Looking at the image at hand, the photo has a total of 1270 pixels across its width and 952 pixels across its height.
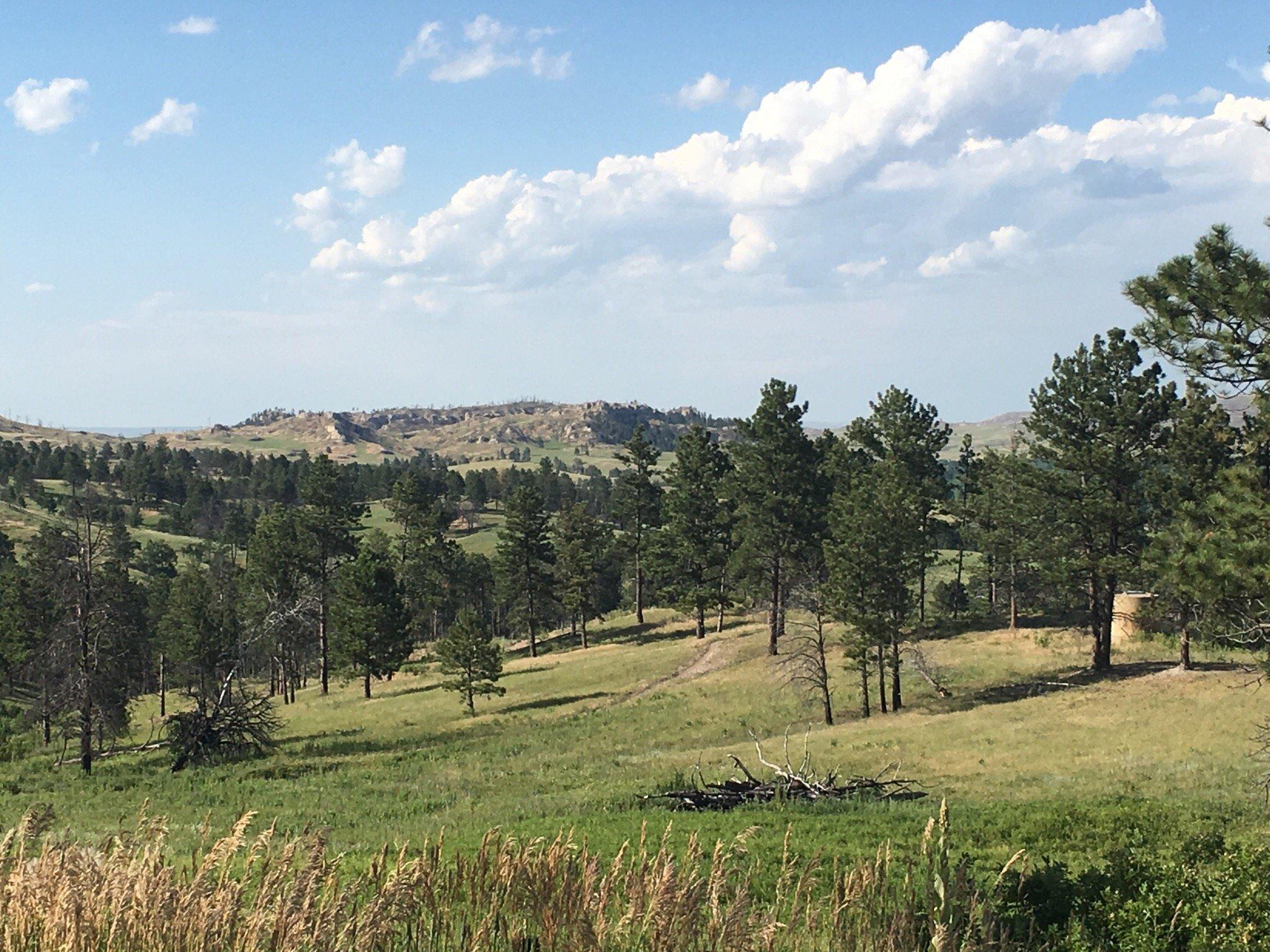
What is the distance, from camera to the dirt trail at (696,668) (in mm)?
53031

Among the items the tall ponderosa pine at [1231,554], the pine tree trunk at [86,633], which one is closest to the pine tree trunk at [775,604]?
the pine tree trunk at [86,633]

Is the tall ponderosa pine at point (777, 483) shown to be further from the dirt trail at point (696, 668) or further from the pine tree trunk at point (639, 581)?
the pine tree trunk at point (639, 581)

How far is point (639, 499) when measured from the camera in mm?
79312

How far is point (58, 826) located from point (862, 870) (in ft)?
75.7

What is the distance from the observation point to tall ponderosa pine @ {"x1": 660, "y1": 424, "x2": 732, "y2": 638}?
219 feet

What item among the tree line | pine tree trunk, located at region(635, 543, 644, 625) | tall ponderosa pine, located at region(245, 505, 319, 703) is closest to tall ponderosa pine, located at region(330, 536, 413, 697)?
the tree line

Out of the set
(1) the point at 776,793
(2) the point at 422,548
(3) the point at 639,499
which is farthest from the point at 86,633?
(2) the point at 422,548

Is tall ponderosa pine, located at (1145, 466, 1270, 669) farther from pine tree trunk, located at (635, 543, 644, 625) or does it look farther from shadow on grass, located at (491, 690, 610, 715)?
pine tree trunk, located at (635, 543, 644, 625)

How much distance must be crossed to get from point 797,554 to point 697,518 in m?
12.6

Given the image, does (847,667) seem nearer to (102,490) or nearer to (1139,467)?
(1139,467)

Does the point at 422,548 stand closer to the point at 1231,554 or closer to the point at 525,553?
the point at 525,553

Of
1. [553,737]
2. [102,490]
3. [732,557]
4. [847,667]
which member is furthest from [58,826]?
[102,490]

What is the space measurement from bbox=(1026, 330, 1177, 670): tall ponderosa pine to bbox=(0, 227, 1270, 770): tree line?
0.11 meters

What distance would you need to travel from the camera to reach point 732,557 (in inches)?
2238
